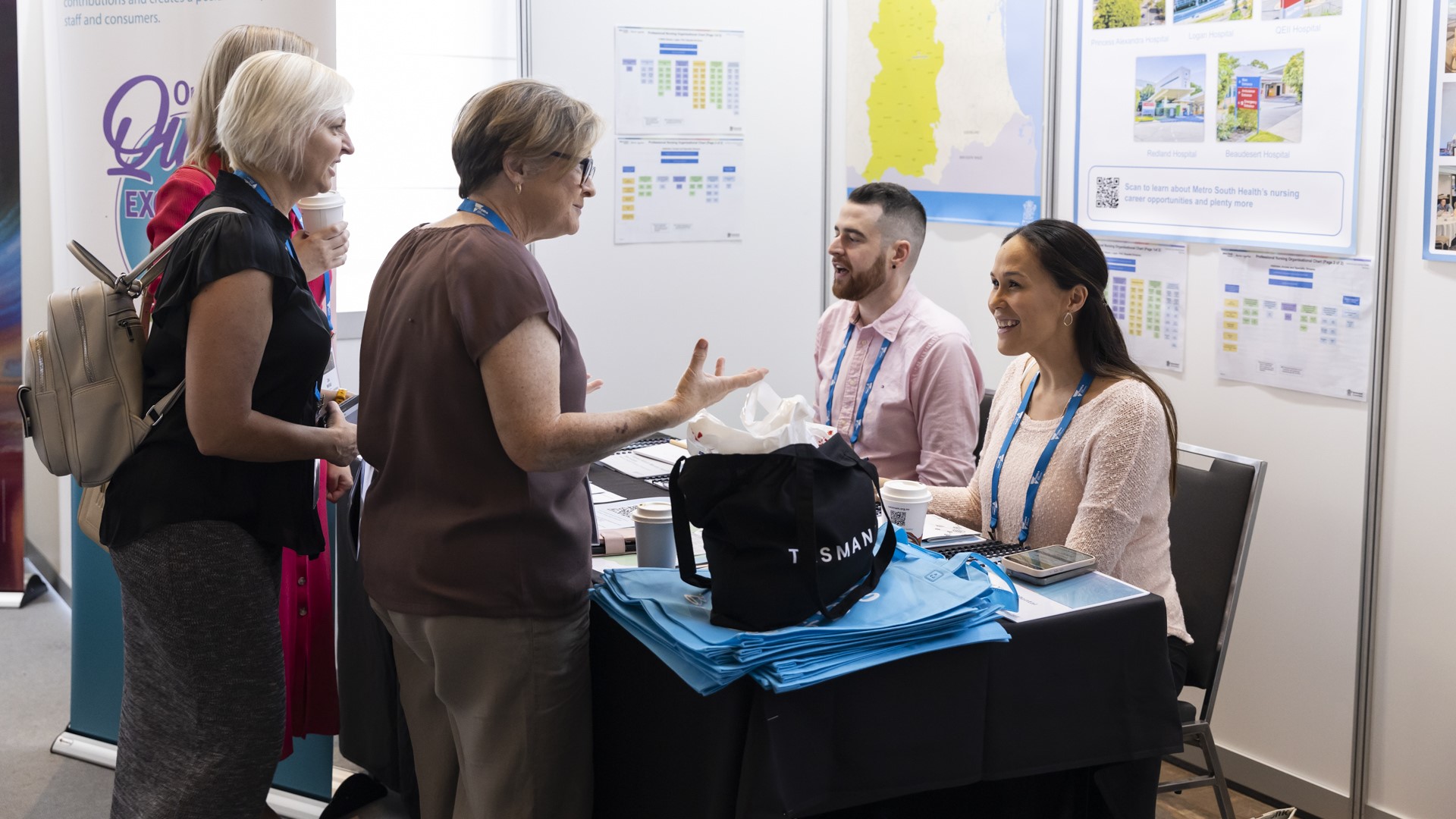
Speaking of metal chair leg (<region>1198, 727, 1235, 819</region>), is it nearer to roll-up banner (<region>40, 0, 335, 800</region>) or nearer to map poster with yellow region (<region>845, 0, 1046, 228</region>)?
map poster with yellow region (<region>845, 0, 1046, 228</region>)

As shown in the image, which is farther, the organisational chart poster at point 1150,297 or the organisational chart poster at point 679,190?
the organisational chart poster at point 679,190

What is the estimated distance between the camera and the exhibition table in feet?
5.14

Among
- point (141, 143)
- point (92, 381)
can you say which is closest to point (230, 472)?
point (92, 381)

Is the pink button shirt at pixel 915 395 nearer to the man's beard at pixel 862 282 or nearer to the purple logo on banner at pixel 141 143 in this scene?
the man's beard at pixel 862 282

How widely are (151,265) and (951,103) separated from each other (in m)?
2.44

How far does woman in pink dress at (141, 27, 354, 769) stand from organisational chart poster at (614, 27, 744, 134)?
1.51 meters

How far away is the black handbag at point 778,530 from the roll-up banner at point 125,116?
158 cm

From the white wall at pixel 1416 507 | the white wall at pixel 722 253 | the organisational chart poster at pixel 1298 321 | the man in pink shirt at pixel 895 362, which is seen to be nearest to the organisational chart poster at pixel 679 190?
the white wall at pixel 722 253

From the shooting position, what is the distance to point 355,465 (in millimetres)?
2590

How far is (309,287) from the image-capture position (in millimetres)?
2305

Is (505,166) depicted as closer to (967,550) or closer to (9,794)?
(967,550)

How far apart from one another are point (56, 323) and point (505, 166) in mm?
767

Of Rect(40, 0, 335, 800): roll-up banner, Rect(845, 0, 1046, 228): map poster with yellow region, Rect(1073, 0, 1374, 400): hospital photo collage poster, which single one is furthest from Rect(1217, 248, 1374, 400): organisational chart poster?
Rect(40, 0, 335, 800): roll-up banner

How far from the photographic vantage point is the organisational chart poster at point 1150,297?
3.04m
